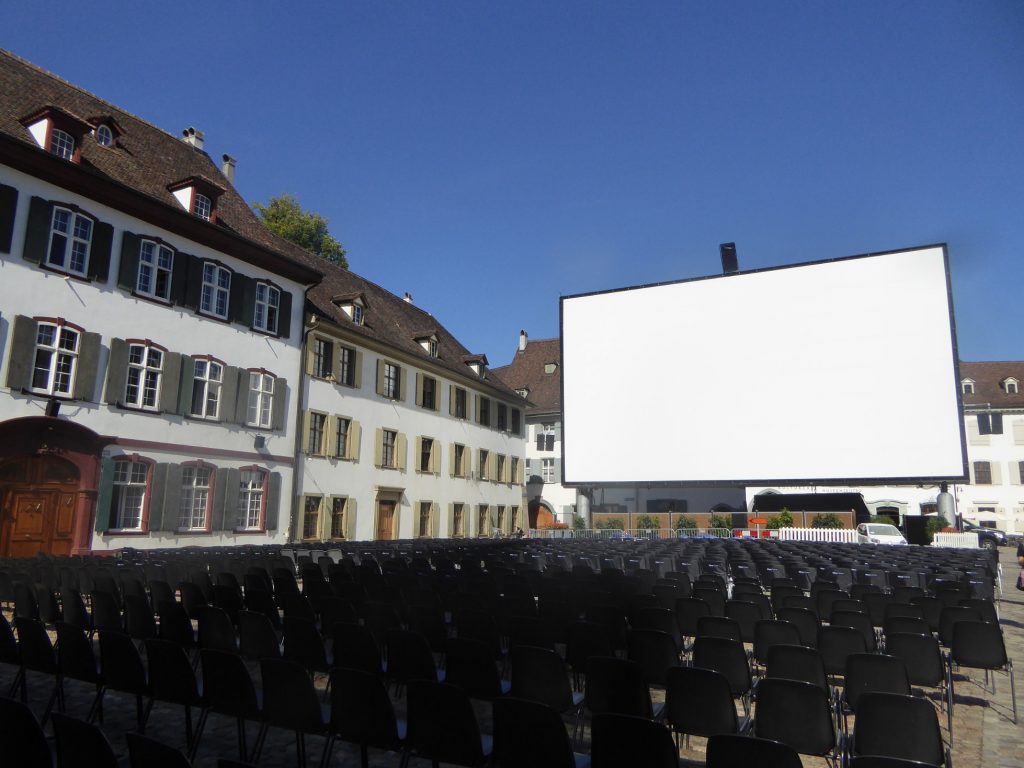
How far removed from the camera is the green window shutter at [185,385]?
17.8 meters

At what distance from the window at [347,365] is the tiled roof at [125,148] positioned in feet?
13.1

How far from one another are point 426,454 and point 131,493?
13.0m

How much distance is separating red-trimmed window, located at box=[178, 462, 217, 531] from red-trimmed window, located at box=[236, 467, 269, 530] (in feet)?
3.39

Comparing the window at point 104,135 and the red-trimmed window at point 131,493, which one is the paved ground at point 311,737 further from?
the window at point 104,135

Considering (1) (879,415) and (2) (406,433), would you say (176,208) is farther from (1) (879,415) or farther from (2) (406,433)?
(1) (879,415)

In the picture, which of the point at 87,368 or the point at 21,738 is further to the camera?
the point at 87,368

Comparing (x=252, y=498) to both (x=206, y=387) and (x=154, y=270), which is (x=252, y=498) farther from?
(x=154, y=270)

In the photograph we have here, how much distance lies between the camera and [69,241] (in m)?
15.7

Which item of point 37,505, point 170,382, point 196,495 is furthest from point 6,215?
point 196,495

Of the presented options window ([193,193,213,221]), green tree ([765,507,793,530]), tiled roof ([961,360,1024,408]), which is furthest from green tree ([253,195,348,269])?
tiled roof ([961,360,1024,408])

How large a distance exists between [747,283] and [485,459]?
547 inches

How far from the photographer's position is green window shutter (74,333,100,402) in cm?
1545

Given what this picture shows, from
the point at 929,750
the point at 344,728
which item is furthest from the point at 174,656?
the point at 929,750

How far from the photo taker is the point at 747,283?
26141 millimetres
